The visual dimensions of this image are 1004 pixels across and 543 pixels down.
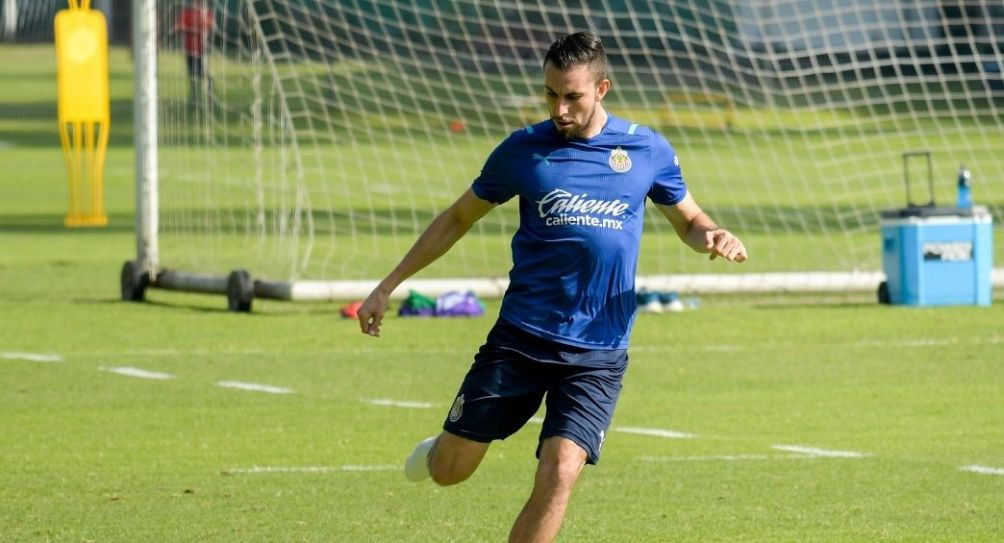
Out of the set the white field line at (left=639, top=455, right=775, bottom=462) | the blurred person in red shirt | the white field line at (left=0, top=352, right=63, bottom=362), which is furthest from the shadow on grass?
the white field line at (left=639, top=455, right=775, bottom=462)

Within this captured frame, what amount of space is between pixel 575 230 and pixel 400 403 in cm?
490

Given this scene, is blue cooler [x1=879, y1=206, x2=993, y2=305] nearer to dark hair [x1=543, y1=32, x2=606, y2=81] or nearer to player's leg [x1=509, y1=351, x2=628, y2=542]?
player's leg [x1=509, y1=351, x2=628, y2=542]

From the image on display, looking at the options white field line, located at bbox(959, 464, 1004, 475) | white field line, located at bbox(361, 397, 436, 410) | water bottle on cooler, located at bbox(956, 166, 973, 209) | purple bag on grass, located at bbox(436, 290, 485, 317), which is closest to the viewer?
white field line, located at bbox(959, 464, 1004, 475)

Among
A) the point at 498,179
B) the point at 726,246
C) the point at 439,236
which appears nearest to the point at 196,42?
the point at 439,236

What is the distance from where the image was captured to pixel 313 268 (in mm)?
18156

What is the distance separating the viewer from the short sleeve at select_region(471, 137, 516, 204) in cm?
684

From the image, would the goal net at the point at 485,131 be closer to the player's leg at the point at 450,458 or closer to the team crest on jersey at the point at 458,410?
the player's leg at the point at 450,458

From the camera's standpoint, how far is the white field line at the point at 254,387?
1190 cm

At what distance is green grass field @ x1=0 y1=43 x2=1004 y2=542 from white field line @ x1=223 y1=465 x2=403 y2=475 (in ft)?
0.05

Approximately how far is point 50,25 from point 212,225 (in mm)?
29567

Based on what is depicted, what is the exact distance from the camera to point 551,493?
250 inches

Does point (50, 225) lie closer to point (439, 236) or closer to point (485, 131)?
point (485, 131)

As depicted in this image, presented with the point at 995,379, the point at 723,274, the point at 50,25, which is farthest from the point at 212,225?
the point at 50,25

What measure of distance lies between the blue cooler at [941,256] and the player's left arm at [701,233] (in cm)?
899
